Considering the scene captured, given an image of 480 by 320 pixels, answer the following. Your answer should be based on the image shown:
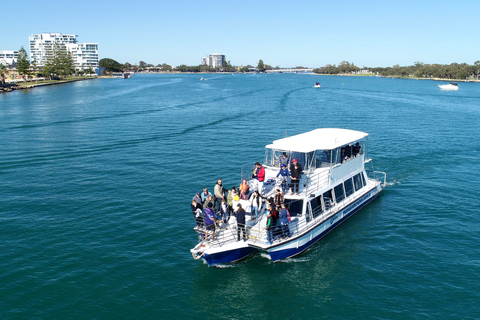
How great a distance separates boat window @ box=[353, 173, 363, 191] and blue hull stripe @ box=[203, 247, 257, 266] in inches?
461

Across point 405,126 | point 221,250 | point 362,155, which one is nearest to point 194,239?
point 221,250

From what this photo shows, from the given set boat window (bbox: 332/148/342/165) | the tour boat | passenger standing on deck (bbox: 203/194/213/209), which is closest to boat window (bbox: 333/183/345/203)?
the tour boat

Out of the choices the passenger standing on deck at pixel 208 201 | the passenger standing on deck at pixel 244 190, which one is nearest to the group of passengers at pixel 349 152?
the passenger standing on deck at pixel 244 190

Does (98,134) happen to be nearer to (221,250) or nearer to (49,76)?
(221,250)

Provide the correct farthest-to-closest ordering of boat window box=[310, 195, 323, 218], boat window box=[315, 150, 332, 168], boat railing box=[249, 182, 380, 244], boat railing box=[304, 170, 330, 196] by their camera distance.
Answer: boat window box=[315, 150, 332, 168]
boat window box=[310, 195, 323, 218]
boat railing box=[304, 170, 330, 196]
boat railing box=[249, 182, 380, 244]

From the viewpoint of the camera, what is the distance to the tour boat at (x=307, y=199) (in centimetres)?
2052

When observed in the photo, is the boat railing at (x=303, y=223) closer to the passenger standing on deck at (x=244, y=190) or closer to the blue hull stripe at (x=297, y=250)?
the blue hull stripe at (x=297, y=250)

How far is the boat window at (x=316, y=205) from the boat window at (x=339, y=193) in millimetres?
2260

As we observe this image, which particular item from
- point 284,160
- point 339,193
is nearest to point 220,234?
point 284,160

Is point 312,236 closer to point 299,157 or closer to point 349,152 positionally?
point 299,157

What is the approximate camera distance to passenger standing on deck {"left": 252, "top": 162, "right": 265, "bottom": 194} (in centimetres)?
2312

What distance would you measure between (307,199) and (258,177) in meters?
3.32

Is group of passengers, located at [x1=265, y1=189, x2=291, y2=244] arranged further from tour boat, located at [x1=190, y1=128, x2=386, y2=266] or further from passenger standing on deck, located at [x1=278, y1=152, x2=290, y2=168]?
passenger standing on deck, located at [x1=278, y1=152, x2=290, y2=168]

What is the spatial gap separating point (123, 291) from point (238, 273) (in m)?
6.06
